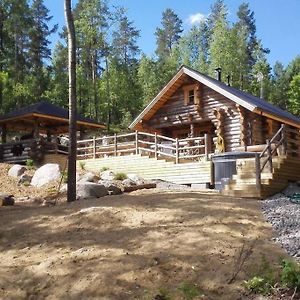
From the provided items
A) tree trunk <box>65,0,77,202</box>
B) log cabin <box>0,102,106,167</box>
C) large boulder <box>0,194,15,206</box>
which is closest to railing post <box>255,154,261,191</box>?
tree trunk <box>65,0,77,202</box>

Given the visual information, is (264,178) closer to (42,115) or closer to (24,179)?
(24,179)

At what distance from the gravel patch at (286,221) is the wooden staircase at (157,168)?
18.8 ft

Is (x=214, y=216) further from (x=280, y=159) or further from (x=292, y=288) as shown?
(x=280, y=159)

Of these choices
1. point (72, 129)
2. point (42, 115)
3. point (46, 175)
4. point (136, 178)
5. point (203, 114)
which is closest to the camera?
point (72, 129)

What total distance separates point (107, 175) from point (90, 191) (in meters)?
5.81

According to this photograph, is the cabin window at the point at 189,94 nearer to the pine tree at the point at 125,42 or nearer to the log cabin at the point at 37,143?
the log cabin at the point at 37,143

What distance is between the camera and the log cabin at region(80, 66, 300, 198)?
46.5 ft

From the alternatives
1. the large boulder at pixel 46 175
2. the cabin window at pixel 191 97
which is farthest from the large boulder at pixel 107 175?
the cabin window at pixel 191 97

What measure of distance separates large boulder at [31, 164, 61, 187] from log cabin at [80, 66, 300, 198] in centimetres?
302

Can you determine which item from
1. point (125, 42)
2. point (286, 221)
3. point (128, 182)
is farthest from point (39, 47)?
point (286, 221)

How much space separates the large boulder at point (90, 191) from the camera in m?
13.3

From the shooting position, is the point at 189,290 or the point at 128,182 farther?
the point at 128,182

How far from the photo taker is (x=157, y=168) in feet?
61.9

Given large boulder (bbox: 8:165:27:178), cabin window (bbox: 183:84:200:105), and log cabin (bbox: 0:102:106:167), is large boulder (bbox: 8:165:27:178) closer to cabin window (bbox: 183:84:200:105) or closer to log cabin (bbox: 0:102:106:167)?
log cabin (bbox: 0:102:106:167)
